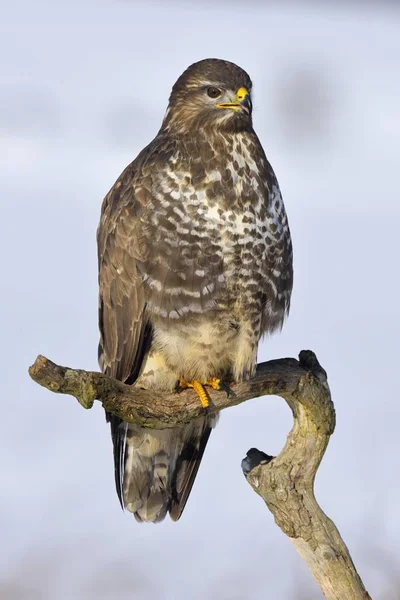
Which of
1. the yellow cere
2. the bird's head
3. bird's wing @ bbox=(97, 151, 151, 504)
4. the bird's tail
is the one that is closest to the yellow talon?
bird's wing @ bbox=(97, 151, 151, 504)

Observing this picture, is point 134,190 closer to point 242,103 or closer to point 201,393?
point 242,103

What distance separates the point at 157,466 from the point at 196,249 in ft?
4.68

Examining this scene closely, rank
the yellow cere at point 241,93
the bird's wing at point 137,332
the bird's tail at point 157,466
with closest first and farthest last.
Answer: the bird's wing at point 137,332 → the yellow cere at point 241,93 → the bird's tail at point 157,466

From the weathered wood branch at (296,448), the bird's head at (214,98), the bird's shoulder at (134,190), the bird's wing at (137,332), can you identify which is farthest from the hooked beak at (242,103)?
the weathered wood branch at (296,448)

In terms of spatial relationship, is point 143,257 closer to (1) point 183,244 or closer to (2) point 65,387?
(1) point 183,244

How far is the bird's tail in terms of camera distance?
5.70 metres

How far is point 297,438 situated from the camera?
16.6ft

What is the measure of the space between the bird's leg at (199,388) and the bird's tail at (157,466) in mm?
473

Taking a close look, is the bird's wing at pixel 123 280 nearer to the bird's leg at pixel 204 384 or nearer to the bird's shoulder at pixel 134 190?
the bird's shoulder at pixel 134 190

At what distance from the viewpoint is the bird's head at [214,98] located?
17.0 ft

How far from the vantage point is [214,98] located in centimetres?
523

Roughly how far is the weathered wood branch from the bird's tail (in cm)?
58

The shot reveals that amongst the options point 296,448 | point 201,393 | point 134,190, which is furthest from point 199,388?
point 134,190

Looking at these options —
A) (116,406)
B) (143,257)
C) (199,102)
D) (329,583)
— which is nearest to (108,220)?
(143,257)
